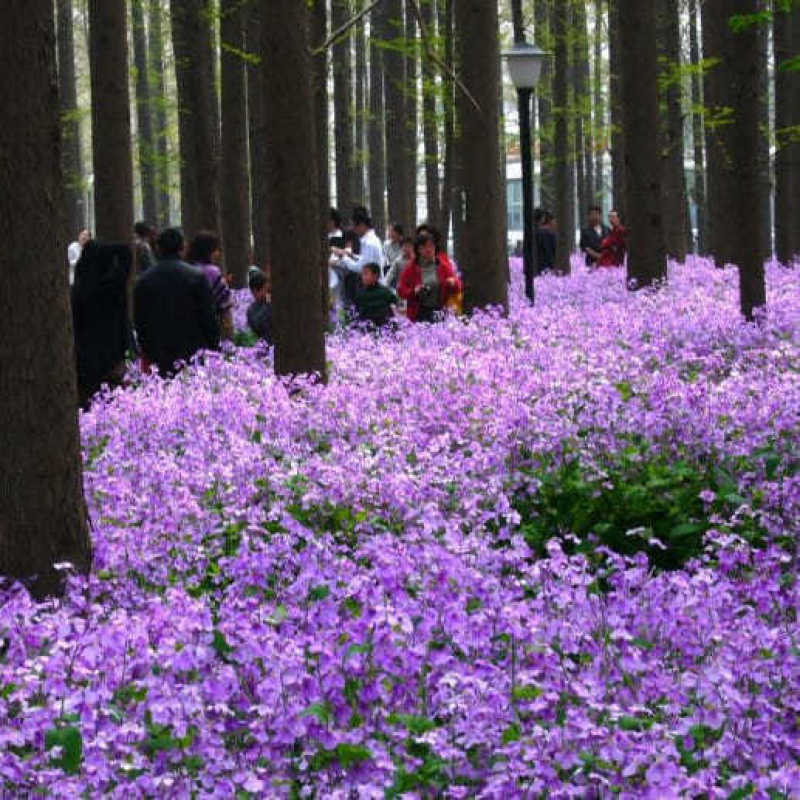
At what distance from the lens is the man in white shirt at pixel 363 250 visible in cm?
1872

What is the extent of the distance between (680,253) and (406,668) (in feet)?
79.3

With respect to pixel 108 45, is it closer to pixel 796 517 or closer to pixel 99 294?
pixel 99 294

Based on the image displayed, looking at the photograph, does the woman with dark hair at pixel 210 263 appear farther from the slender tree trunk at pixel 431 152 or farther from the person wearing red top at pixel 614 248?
the slender tree trunk at pixel 431 152

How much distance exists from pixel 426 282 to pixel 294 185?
5.61m

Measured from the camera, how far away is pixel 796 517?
685cm

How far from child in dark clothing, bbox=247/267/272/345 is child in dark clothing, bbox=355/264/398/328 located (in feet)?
5.34

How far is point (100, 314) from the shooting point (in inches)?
473

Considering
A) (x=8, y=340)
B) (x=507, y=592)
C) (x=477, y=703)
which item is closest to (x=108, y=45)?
(x=8, y=340)

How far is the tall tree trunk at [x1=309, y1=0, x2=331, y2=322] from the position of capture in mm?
13372

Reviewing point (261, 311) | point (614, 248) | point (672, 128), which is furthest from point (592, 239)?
point (261, 311)

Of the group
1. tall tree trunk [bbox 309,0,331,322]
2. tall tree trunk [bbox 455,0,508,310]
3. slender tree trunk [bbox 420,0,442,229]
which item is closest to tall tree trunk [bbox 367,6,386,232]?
slender tree trunk [bbox 420,0,442,229]

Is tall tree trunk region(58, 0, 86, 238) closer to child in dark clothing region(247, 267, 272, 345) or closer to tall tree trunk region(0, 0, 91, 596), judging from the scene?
child in dark clothing region(247, 267, 272, 345)

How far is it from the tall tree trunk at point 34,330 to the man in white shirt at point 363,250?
12.5 meters

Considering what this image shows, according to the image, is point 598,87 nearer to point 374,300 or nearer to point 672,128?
point 672,128
